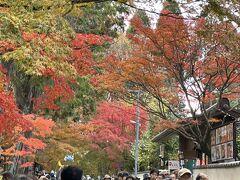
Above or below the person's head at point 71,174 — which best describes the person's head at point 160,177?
above

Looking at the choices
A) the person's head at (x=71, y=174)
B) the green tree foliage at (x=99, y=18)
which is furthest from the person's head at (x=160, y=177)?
the green tree foliage at (x=99, y=18)

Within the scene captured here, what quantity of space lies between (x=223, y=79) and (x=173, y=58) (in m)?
2.13

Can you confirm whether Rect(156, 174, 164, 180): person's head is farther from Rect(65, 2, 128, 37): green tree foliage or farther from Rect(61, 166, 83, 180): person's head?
Rect(65, 2, 128, 37): green tree foliage

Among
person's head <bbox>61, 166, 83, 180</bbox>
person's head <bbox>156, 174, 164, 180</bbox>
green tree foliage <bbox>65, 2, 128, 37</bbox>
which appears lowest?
person's head <bbox>61, 166, 83, 180</bbox>

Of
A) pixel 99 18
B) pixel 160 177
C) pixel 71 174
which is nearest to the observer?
pixel 71 174

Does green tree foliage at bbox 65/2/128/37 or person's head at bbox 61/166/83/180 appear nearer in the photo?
person's head at bbox 61/166/83/180

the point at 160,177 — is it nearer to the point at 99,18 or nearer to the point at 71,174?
the point at 71,174

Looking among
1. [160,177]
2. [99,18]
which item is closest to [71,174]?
[160,177]

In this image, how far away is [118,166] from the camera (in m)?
40.9

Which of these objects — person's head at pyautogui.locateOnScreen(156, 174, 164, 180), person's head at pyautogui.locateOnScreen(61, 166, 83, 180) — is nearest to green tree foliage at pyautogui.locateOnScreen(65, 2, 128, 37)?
person's head at pyautogui.locateOnScreen(156, 174, 164, 180)

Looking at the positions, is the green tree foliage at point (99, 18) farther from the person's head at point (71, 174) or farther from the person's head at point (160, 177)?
the person's head at point (71, 174)

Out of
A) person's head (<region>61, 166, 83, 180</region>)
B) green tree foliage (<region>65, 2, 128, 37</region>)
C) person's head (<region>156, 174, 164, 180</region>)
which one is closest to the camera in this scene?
person's head (<region>61, 166, 83, 180</region>)

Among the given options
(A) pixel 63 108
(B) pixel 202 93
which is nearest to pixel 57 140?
(A) pixel 63 108

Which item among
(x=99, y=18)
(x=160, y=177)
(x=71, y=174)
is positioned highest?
(x=99, y=18)
